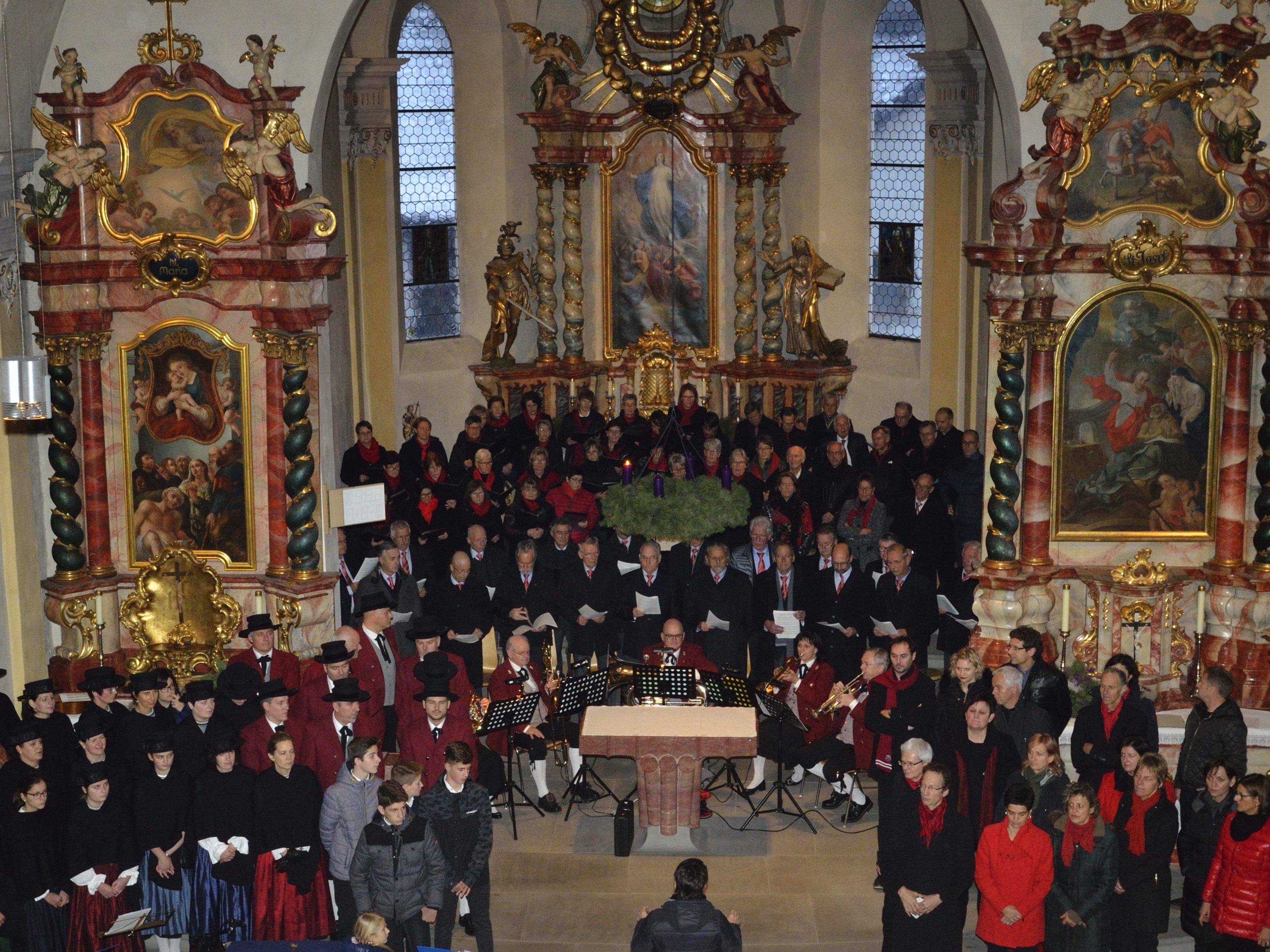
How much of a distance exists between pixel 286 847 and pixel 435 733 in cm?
137

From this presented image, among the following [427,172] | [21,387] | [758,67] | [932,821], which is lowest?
[932,821]

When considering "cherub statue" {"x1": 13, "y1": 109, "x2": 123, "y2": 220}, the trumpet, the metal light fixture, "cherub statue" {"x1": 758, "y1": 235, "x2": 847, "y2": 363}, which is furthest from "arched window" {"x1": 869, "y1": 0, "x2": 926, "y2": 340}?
the metal light fixture

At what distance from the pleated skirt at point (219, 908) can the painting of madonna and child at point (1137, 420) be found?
7608 millimetres

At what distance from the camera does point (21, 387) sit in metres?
11.3

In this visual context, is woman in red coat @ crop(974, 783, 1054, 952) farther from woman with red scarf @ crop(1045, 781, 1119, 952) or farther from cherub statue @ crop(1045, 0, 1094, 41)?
cherub statue @ crop(1045, 0, 1094, 41)

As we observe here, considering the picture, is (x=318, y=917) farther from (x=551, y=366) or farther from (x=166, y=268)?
(x=551, y=366)

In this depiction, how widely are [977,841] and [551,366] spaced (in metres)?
11.4

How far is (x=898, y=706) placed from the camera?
13398 millimetres

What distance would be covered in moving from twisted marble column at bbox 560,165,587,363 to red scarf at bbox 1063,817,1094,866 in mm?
12883

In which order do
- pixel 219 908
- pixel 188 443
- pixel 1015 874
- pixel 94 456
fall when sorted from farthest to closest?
1. pixel 188 443
2. pixel 94 456
3. pixel 219 908
4. pixel 1015 874

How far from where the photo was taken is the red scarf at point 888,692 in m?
13.4

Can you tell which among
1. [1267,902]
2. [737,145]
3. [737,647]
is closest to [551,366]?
[737,145]

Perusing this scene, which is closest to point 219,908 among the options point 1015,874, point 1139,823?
point 1015,874

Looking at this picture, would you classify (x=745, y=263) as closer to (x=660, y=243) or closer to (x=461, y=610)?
(x=660, y=243)
